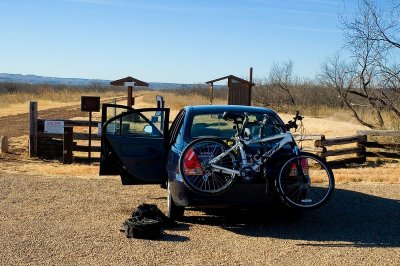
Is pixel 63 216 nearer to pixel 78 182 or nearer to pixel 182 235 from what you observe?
pixel 182 235

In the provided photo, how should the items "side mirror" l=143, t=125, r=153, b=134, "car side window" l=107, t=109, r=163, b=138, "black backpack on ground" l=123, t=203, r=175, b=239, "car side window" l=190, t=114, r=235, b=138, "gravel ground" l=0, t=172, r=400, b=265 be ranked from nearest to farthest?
1. "gravel ground" l=0, t=172, r=400, b=265
2. "black backpack on ground" l=123, t=203, r=175, b=239
3. "car side window" l=190, t=114, r=235, b=138
4. "car side window" l=107, t=109, r=163, b=138
5. "side mirror" l=143, t=125, r=153, b=134


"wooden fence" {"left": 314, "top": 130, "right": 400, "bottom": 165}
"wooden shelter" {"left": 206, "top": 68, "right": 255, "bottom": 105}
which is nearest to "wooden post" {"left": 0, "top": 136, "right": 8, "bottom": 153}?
"wooden fence" {"left": 314, "top": 130, "right": 400, "bottom": 165}

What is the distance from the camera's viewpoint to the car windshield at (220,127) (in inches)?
285

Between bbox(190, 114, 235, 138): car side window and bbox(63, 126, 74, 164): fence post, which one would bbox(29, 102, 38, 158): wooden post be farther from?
bbox(190, 114, 235, 138): car side window

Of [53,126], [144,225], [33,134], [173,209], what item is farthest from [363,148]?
[144,225]

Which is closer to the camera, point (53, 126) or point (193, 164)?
point (193, 164)

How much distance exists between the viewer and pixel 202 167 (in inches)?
259

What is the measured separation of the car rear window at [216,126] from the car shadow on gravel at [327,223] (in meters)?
1.04

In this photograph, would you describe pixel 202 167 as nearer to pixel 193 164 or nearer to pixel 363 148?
pixel 193 164

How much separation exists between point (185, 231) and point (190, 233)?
0.33ft

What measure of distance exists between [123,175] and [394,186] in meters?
5.21

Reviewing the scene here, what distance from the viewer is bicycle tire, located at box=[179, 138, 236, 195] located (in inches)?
257

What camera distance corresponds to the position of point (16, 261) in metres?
5.27

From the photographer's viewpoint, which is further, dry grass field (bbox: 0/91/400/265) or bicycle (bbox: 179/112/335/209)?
bicycle (bbox: 179/112/335/209)
